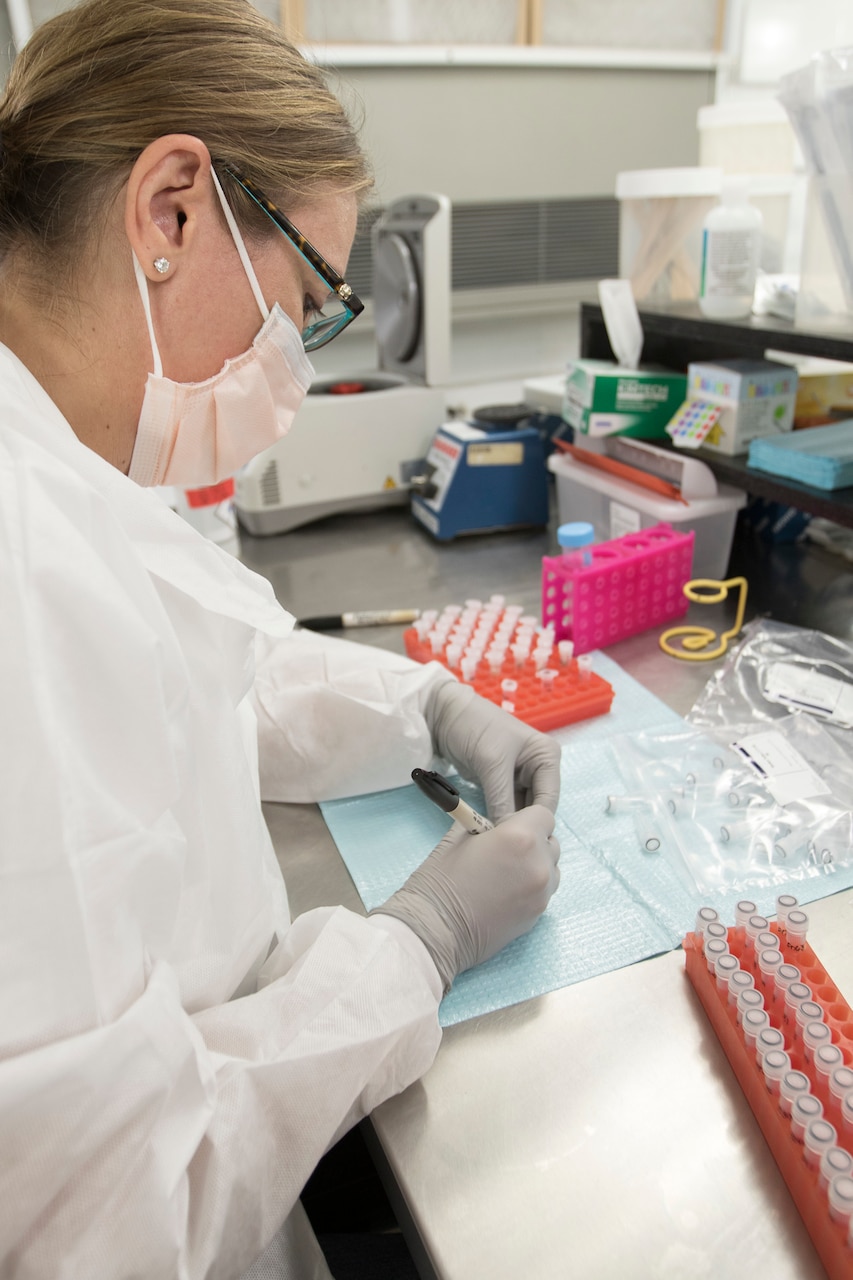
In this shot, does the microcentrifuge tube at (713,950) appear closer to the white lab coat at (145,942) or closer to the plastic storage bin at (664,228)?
the white lab coat at (145,942)

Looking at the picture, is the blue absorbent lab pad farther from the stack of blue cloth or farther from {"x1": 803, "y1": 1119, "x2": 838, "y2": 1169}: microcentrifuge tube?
the stack of blue cloth

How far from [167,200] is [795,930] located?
0.79 m

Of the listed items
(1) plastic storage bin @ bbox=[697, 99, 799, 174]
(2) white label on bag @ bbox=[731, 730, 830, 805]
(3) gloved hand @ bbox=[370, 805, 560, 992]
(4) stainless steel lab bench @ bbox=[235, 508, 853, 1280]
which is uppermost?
(1) plastic storage bin @ bbox=[697, 99, 799, 174]

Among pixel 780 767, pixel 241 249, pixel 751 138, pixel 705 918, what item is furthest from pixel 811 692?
pixel 751 138

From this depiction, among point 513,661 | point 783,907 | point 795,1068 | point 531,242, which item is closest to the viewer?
point 795,1068

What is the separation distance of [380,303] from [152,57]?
1.38m

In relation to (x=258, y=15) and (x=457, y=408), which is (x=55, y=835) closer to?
(x=258, y=15)

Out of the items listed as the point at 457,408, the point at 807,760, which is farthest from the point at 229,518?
the point at 807,760

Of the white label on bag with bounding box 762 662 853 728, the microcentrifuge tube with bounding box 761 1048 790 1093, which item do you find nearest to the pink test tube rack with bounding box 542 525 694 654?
the white label on bag with bounding box 762 662 853 728

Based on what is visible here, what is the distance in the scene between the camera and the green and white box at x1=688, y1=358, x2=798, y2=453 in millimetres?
1450

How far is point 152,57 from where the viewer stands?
69cm

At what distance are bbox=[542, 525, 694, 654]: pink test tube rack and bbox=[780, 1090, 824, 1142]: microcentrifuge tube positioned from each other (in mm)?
799

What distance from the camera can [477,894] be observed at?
0.77 meters

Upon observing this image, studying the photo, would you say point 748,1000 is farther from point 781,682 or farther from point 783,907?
point 781,682
